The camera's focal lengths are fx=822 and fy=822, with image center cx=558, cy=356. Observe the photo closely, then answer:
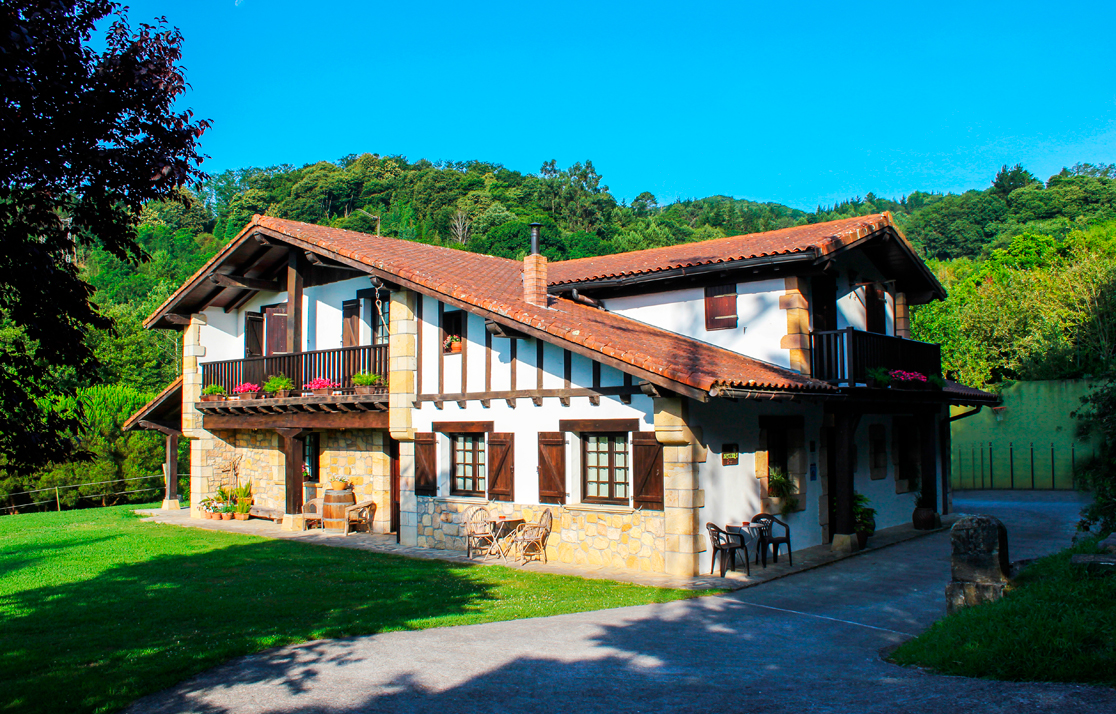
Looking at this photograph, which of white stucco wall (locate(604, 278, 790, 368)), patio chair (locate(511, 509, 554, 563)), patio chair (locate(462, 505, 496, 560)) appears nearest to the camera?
patio chair (locate(511, 509, 554, 563))

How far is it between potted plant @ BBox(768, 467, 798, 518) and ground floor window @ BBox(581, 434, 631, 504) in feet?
7.92

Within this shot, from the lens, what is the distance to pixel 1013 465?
2467 centimetres

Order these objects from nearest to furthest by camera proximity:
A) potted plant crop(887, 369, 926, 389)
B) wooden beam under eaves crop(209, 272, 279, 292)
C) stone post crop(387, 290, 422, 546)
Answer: potted plant crop(887, 369, 926, 389), stone post crop(387, 290, 422, 546), wooden beam under eaves crop(209, 272, 279, 292)

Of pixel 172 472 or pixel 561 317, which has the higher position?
pixel 561 317

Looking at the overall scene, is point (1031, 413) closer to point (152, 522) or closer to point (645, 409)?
point (645, 409)

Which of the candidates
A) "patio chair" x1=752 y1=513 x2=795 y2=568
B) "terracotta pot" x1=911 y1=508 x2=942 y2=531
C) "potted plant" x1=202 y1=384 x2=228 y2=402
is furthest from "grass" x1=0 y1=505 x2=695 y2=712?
"terracotta pot" x1=911 y1=508 x2=942 y2=531

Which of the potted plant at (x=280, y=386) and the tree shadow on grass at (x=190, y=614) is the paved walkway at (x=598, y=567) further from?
the potted plant at (x=280, y=386)

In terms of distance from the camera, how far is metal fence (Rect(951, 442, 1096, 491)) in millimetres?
23875

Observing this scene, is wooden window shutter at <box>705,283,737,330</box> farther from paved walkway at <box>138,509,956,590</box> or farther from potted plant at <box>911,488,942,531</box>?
potted plant at <box>911,488,942,531</box>

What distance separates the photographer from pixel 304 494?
18.3 m

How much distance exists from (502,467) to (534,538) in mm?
1399

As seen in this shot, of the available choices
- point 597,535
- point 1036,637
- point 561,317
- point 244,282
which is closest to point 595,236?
point 244,282

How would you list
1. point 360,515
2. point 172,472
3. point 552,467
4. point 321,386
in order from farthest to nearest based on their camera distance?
point 172,472
point 360,515
point 321,386
point 552,467

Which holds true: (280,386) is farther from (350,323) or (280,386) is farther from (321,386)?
(350,323)
